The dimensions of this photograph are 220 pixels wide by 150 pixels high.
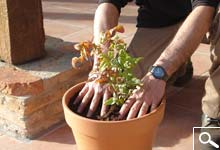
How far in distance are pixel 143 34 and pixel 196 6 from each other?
2.18ft

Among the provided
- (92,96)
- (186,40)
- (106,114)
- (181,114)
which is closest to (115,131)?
(106,114)

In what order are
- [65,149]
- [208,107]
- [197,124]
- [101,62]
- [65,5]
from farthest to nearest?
[65,5]
[197,124]
[65,149]
[208,107]
[101,62]

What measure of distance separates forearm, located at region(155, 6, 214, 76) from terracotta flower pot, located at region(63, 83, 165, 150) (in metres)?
0.17

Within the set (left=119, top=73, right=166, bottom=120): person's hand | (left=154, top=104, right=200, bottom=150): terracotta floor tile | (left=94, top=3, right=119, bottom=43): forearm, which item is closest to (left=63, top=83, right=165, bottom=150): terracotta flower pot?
(left=119, top=73, right=166, bottom=120): person's hand

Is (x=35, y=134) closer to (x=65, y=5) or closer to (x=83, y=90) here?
(x=83, y=90)

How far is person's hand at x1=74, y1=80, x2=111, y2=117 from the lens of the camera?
145 centimetres

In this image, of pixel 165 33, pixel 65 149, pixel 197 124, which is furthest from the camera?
pixel 165 33

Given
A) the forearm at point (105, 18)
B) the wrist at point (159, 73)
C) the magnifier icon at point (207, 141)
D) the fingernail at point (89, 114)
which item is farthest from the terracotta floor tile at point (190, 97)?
the fingernail at point (89, 114)

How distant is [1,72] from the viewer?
6.87 feet

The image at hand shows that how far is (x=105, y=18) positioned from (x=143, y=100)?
48 cm

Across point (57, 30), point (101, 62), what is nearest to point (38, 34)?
Result: point (101, 62)

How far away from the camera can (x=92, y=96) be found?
1.50 m

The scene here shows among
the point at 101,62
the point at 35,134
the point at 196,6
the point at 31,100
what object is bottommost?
the point at 35,134

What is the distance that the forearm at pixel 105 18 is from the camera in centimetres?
172
